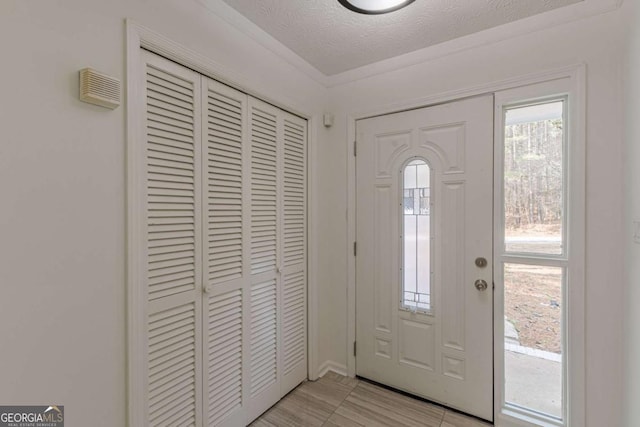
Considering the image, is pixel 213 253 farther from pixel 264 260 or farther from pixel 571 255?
pixel 571 255

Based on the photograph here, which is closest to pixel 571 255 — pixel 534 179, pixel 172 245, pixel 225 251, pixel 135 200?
pixel 534 179

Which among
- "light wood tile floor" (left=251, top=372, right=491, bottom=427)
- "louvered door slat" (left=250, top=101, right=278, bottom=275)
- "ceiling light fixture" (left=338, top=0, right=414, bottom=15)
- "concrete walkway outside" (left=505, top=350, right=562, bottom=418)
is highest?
"ceiling light fixture" (left=338, top=0, right=414, bottom=15)

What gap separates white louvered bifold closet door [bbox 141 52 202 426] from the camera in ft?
4.32

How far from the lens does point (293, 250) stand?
2199mm

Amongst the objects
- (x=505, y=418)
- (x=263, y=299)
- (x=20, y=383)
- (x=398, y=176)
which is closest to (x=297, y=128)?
(x=398, y=176)

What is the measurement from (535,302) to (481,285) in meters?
0.30

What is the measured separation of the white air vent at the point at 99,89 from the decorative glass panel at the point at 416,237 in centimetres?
176

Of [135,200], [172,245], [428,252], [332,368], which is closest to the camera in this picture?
[135,200]

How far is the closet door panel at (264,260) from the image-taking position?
186 cm

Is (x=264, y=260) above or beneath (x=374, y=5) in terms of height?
beneath

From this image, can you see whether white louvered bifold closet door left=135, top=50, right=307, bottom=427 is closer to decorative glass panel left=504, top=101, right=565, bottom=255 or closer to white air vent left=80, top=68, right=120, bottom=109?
white air vent left=80, top=68, right=120, bottom=109

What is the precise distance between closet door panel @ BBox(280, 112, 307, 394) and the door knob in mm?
1215

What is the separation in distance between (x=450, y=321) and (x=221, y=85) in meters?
2.10

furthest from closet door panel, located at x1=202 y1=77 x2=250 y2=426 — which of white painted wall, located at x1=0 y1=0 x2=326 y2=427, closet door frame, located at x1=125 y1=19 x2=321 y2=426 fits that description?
white painted wall, located at x1=0 y1=0 x2=326 y2=427
